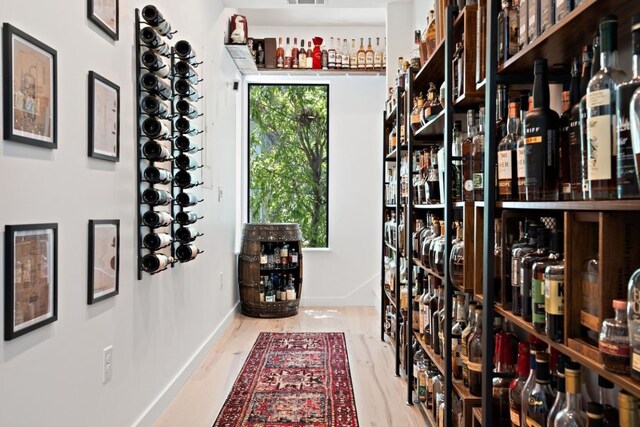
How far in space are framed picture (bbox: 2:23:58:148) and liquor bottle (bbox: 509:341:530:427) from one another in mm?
1551

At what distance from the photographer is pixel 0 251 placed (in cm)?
142

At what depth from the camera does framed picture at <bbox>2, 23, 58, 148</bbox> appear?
143cm

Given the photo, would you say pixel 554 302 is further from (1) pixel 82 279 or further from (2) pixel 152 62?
(2) pixel 152 62

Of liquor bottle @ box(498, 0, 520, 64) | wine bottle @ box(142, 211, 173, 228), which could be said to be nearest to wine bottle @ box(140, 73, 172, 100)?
wine bottle @ box(142, 211, 173, 228)

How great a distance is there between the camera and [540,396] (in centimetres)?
141

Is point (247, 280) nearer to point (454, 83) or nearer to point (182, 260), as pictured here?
point (182, 260)

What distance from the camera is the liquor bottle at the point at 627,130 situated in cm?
94

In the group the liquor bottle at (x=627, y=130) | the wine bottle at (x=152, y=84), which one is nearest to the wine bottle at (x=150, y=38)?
the wine bottle at (x=152, y=84)

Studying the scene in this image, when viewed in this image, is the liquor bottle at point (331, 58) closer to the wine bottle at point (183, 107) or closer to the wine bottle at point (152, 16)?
the wine bottle at point (183, 107)

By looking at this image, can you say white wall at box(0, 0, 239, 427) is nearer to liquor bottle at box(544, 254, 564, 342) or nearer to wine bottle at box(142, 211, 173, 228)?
wine bottle at box(142, 211, 173, 228)

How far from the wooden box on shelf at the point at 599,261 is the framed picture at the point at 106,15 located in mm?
1783

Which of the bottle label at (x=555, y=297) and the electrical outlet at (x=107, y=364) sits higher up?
the bottle label at (x=555, y=297)

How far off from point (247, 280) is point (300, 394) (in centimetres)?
227

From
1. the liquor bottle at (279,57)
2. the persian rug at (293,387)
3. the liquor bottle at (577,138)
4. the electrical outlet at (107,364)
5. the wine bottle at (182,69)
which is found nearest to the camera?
the liquor bottle at (577,138)
